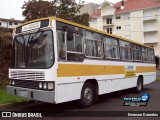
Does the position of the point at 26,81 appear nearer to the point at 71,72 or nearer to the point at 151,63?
the point at 71,72

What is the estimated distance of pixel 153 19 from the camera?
5209 cm

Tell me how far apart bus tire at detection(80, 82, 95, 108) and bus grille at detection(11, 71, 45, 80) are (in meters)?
1.86

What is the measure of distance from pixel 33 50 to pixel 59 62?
1126 millimetres

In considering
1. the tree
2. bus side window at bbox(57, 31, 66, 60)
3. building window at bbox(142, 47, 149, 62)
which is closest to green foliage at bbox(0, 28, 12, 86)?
bus side window at bbox(57, 31, 66, 60)

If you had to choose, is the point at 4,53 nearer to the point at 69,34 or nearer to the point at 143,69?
the point at 69,34

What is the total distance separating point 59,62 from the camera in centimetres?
791

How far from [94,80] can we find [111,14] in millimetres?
49137

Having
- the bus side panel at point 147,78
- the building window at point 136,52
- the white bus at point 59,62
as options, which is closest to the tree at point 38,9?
the building window at point 136,52

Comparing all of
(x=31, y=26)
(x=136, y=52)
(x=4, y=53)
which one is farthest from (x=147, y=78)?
(x=31, y=26)

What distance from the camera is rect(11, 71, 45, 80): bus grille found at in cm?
789

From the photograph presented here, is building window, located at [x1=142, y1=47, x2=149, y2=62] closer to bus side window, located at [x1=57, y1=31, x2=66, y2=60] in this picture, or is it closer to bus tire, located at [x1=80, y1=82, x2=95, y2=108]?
bus tire, located at [x1=80, y1=82, x2=95, y2=108]

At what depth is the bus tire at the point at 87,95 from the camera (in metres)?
9.08

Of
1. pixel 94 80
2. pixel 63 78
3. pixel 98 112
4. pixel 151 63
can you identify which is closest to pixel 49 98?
pixel 63 78

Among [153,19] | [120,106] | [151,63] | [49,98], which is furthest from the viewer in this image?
[153,19]
